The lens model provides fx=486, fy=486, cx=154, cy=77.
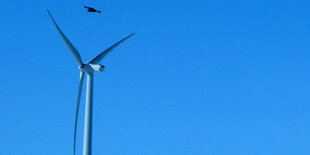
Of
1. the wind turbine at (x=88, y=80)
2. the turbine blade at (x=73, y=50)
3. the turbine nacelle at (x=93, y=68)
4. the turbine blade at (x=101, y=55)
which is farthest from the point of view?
the turbine blade at (x=101, y=55)

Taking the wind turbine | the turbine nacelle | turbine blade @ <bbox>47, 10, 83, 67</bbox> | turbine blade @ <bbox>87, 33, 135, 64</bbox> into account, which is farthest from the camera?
turbine blade @ <bbox>87, 33, 135, 64</bbox>

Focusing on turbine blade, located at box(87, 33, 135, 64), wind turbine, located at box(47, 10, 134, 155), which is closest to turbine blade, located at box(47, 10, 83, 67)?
wind turbine, located at box(47, 10, 134, 155)

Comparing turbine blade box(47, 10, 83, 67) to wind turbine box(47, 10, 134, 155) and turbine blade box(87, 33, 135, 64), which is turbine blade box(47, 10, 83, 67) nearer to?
wind turbine box(47, 10, 134, 155)

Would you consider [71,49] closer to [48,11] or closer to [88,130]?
[48,11]

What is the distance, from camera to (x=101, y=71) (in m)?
45.9

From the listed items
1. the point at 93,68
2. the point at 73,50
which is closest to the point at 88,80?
the point at 93,68

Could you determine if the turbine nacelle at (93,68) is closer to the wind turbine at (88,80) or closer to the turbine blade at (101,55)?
the wind turbine at (88,80)

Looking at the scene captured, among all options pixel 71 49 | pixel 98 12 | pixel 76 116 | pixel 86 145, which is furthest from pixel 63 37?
pixel 86 145

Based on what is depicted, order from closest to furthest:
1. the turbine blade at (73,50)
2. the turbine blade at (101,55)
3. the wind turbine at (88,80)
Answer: the wind turbine at (88,80) < the turbine blade at (73,50) < the turbine blade at (101,55)

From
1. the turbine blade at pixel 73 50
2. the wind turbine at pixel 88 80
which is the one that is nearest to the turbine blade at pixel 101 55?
the wind turbine at pixel 88 80

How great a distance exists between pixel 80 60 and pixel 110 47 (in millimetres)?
4547

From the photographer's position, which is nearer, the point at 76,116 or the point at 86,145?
the point at 86,145

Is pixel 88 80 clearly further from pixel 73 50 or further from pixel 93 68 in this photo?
pixel 73 50

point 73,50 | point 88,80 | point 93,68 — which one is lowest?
point 88,80
